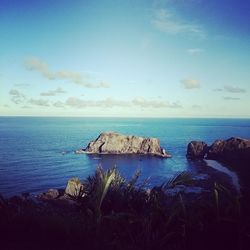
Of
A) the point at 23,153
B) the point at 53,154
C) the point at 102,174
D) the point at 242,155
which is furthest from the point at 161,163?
the point at 102,174

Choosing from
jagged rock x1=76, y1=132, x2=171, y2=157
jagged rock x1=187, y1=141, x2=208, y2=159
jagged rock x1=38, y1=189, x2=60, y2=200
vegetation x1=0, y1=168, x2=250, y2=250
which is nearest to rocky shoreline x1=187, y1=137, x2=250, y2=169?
jagged rock x1=187, y1=141, x2=208, y2=159

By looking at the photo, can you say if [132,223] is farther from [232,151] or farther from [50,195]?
[232,151]

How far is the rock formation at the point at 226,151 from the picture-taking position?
300ft

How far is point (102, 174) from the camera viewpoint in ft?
30.7

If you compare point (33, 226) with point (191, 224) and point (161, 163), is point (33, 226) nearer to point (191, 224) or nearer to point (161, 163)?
point (191, 224)

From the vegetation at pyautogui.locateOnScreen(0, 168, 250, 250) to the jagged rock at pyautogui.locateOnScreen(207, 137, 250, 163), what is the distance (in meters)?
84.9

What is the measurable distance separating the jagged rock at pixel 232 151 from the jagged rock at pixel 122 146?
63.3 feet

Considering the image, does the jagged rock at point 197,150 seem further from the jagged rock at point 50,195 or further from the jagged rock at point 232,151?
the jagged rock at point 50,195

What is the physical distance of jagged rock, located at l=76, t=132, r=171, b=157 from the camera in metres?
119

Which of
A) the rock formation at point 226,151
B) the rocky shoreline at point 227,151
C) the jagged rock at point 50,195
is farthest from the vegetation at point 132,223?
the rock formation at point 226,151

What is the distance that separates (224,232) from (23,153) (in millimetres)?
109523

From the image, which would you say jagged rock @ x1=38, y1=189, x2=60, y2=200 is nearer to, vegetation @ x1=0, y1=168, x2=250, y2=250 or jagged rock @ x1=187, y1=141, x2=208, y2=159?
vegetation @ x1=0, y1=168, x2=250, y2=250

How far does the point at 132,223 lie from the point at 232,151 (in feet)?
312

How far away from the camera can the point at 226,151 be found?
101438 millimetres
